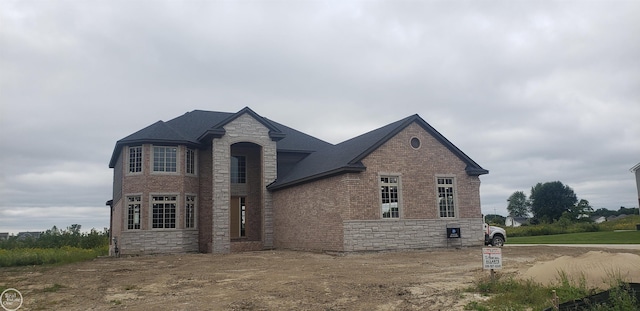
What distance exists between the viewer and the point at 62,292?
10938 mm

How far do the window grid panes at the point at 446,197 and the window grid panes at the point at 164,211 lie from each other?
42.2 feet

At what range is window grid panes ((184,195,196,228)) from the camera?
24188 millimetres

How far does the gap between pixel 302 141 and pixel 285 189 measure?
19.7ft

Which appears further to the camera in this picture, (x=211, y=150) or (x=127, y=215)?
(x=211, y=150)

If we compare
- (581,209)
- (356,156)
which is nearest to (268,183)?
(356,156)

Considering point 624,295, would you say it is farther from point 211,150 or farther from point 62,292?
point 211,150

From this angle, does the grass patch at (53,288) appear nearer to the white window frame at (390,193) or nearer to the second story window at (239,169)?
the white window frame at (390,193)

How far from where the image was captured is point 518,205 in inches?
4513

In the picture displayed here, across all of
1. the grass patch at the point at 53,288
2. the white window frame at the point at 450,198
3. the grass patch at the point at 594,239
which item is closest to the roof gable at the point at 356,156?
the white window frame at the point at 450,198

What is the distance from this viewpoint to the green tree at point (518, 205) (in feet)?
373

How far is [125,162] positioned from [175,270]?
1038cm

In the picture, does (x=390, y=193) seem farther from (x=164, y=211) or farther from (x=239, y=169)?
(x=164, y=211)

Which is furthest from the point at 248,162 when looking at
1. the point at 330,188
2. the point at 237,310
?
the point at 237,310

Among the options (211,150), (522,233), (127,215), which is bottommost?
(522,233)
